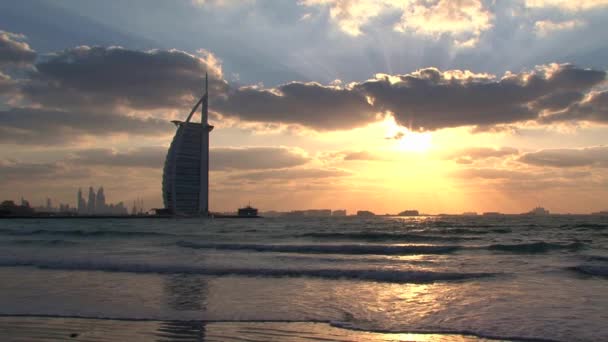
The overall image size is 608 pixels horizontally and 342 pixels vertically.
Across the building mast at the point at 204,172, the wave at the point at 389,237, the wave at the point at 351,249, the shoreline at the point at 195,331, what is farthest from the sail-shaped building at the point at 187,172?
the shoreline at the point at 195,331

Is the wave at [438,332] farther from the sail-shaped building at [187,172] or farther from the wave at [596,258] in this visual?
the sail-shaped building at [187,172]

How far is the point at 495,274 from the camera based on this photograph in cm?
1858

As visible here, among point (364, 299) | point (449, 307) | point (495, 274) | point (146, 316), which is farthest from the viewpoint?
point (495, 274)

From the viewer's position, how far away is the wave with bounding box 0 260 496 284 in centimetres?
1806

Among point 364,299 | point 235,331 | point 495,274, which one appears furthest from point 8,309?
point 495,274

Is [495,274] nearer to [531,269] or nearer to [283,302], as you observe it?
[531,269]

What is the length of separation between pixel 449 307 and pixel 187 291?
7.98 m

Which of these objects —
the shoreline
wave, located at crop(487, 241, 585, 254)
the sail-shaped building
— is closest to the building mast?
the sail-shaped building

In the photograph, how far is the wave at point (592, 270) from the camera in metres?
18.6

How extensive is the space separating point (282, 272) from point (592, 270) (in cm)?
1285

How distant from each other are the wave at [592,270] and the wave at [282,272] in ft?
13.3

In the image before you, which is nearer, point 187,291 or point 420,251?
point 187,291

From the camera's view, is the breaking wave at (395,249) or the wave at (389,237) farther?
the wave at (389,237)

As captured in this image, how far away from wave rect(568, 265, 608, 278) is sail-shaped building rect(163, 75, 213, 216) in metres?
136
